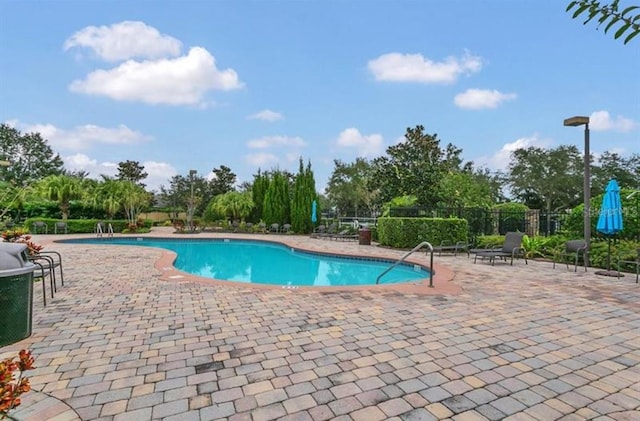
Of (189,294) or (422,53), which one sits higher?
(422,53)

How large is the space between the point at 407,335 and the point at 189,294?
345cm

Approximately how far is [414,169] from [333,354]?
1835 centimetres

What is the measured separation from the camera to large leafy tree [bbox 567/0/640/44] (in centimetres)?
97

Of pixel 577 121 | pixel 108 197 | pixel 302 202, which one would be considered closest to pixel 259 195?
pixel 302 202

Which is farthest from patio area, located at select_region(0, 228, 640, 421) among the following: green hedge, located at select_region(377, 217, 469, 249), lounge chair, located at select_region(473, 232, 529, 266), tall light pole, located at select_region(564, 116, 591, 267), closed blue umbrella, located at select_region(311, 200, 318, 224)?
closed blue umbrella, located at select_region(311, 200, 318, 224)

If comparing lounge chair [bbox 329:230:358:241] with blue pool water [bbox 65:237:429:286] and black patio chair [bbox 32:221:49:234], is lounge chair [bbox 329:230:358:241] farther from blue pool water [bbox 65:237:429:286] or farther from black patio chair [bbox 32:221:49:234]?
black patio chair [bbox 32:221:49:234]

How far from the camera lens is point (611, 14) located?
1000 mm

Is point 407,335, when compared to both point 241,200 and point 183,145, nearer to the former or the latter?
point 241,200

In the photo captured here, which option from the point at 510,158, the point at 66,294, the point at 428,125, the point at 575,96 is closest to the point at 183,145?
the point at 428,125

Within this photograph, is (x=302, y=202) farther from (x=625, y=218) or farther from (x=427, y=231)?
(x=625, y=218)

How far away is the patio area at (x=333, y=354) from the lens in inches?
92.3

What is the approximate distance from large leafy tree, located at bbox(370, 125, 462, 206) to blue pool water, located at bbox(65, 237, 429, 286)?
26.6 ft

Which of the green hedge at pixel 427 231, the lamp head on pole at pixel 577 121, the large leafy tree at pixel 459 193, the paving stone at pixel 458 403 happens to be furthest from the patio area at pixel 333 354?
the large leafy tree at pixel 459 193

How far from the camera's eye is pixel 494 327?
3975 millimetres
